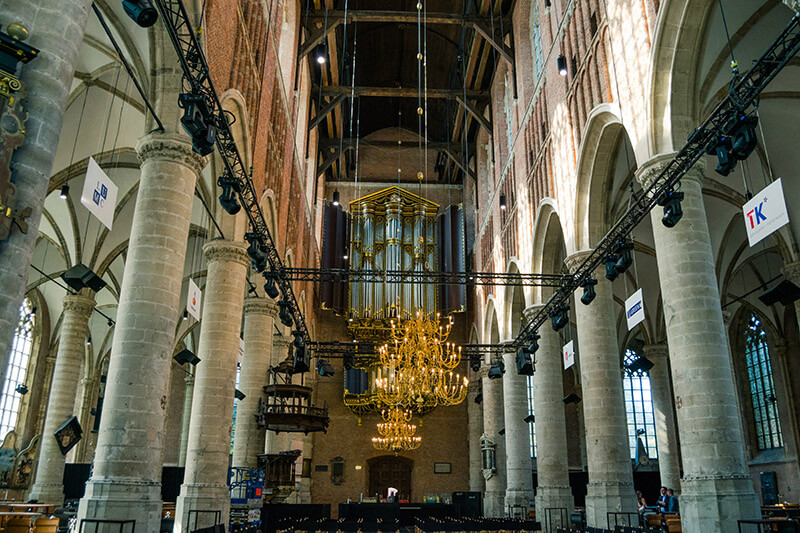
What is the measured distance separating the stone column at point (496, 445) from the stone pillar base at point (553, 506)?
333 inches

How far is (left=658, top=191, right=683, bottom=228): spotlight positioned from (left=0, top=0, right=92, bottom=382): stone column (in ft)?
28.0

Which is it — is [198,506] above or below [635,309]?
below

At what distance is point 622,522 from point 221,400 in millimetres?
8845

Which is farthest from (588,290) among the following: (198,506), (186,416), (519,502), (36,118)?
(186,416)

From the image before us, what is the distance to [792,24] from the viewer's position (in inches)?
273

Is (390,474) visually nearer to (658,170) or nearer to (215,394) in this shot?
(215,394)

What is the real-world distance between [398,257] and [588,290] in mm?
17957

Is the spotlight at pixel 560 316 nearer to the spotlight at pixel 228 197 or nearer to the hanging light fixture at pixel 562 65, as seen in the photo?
the hanging light fixture at pixel 562 65

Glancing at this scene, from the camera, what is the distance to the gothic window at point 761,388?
25047 mm

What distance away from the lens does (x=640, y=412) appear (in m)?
33.0

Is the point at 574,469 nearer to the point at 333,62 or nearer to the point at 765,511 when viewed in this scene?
the point at 765,511

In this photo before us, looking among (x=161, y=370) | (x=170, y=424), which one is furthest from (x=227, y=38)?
(x=170, y=424)

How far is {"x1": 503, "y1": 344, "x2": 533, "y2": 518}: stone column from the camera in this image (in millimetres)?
20750

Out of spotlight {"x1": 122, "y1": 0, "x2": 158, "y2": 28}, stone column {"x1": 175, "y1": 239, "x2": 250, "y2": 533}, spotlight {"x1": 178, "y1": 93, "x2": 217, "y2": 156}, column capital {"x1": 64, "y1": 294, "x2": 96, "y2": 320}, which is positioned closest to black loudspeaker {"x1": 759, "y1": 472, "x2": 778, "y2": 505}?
stone column {"x1": 175, "y1": 239, "x2": 250, "y2": 533}
